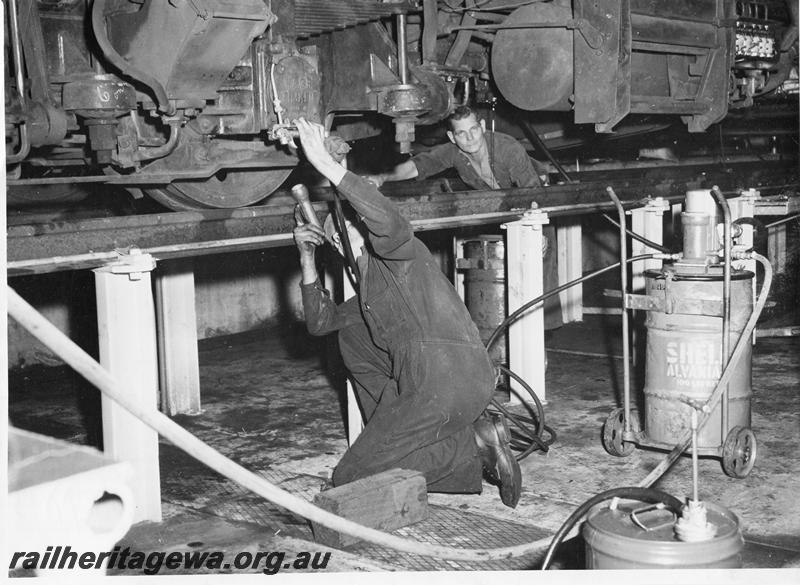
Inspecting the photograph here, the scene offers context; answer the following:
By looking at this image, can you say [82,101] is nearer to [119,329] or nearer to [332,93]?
[119,329]

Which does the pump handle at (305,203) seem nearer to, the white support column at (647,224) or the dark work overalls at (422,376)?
the dark work overalls at (422,376)

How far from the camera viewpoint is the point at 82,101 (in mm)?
3568

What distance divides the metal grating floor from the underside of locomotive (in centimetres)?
137

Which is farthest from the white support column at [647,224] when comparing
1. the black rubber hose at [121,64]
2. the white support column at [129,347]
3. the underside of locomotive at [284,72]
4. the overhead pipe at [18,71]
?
the overhead pipe at [18,71]

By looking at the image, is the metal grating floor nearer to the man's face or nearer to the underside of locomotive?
the underside of locomotive

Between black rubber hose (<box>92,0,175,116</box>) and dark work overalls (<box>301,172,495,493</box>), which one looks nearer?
dark work overalls (<box>301,172,495,493</box>)

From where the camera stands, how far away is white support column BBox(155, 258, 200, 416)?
5242 mm

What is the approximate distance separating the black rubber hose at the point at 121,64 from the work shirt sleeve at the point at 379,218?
1.00 m

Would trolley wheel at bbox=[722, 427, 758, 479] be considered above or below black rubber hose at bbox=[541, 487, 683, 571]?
below

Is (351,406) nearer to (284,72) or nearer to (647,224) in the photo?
(284,72)

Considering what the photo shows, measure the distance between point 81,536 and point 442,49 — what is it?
3.81 metres

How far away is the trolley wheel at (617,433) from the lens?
4.16m

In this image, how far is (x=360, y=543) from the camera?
324 centimetres

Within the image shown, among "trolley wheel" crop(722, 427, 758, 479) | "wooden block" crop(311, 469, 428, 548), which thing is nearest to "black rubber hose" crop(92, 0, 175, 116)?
"wooden block" crop(311, 469, 428, 548)
